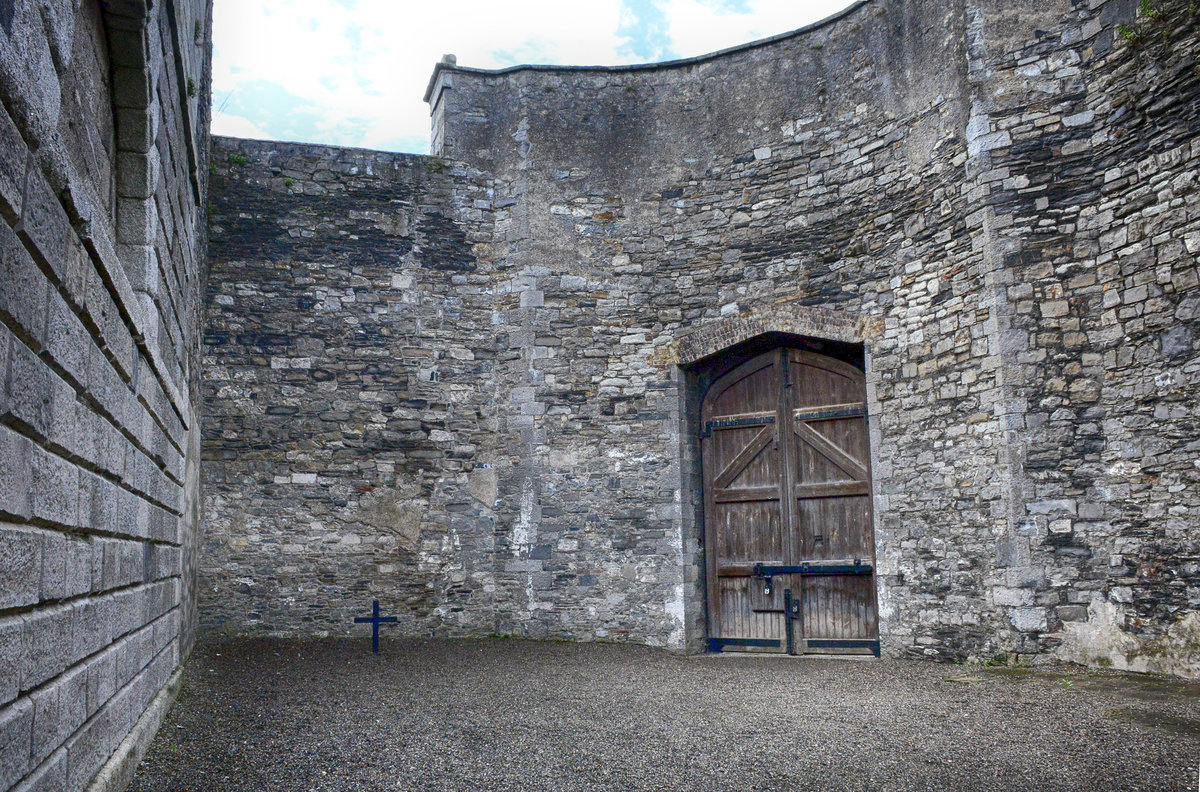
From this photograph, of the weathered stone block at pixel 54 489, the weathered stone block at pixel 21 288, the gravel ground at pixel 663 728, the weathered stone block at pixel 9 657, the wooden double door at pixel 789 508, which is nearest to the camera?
the weathered stone block at pixel 21 288

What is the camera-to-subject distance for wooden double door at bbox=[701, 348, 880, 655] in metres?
8.20

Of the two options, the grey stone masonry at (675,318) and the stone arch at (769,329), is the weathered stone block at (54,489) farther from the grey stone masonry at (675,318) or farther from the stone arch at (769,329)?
the stone arch at (769,329)

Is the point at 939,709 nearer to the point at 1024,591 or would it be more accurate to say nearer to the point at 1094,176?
the point at 1024,591

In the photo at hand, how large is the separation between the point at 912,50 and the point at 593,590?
5817 millimetres

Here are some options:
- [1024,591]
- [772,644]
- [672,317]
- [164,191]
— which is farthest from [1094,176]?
[164,191]

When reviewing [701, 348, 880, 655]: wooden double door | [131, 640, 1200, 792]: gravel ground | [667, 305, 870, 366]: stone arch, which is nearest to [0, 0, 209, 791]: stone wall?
[131, 640, 1200, 792]: gravel ground

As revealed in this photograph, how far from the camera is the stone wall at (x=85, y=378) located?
69.8 inches

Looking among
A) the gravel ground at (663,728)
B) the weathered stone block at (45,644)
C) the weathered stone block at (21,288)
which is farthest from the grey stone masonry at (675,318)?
the weathered stone block at (21,288)

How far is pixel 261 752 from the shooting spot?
429 centimetres

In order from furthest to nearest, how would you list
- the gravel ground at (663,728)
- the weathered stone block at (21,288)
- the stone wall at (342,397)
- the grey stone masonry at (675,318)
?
the stone wall at (342,397), the grey stone masonry at (675,318), the gravel ground at (663,728), the weathered stone block at (21,288)

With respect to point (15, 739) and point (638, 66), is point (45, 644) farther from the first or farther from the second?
point (638, 66)

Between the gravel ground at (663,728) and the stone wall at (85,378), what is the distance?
706 millimetres

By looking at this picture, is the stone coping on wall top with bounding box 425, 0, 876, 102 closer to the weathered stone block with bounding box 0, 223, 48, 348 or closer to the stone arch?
the stone arch

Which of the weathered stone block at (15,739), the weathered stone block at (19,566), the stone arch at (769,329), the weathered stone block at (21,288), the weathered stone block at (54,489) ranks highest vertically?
the stone arch at (769,329)
